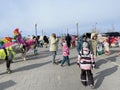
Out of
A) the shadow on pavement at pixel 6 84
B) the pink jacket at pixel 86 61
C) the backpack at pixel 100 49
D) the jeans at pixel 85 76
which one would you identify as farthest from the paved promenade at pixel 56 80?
the backpack at pixel 100 49

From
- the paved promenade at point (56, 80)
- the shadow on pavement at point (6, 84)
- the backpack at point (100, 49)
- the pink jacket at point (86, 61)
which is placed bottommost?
the shadow on pavement at point (6, 84)

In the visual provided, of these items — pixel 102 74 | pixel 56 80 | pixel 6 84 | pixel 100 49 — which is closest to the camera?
pixel 6 84

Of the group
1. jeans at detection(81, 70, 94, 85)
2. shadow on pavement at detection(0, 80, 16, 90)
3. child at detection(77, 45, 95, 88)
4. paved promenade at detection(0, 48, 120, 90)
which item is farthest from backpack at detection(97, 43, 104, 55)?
child at detection(77, 45, 95, 88)

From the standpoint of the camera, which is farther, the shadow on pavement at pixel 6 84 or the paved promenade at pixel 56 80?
the shadow on pavement at pixel 6 84

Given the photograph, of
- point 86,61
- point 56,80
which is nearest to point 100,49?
point 56,80

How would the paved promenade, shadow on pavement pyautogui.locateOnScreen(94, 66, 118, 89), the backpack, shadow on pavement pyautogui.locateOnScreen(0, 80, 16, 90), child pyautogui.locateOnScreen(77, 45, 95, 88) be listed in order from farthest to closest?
the backpack
shadow on pavement pyautogui.locateOnScreen(0, 80, 16, 90)
shadow on pavement pyautogui.locateOnScreen(94, 66, 118, 89)
the paved promenade
child pyautogui.locateOnScreen(77, 45, 95, 88)

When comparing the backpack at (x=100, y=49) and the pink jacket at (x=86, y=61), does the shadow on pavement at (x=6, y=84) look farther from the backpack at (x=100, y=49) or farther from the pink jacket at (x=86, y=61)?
the backpack at (x=100, y=49)

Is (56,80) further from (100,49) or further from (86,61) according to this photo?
(100,49)

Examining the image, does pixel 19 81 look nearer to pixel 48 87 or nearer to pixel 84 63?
pixel 48 87

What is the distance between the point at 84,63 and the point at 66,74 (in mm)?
3148

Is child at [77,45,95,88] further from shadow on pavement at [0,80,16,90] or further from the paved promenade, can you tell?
shadow on pavement at [0,80,16,90]

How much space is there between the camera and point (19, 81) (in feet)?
41.8

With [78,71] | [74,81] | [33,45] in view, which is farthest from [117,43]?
[74,81]

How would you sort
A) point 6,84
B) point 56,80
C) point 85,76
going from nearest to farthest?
point 85,76, point 6,84, point 56,80
